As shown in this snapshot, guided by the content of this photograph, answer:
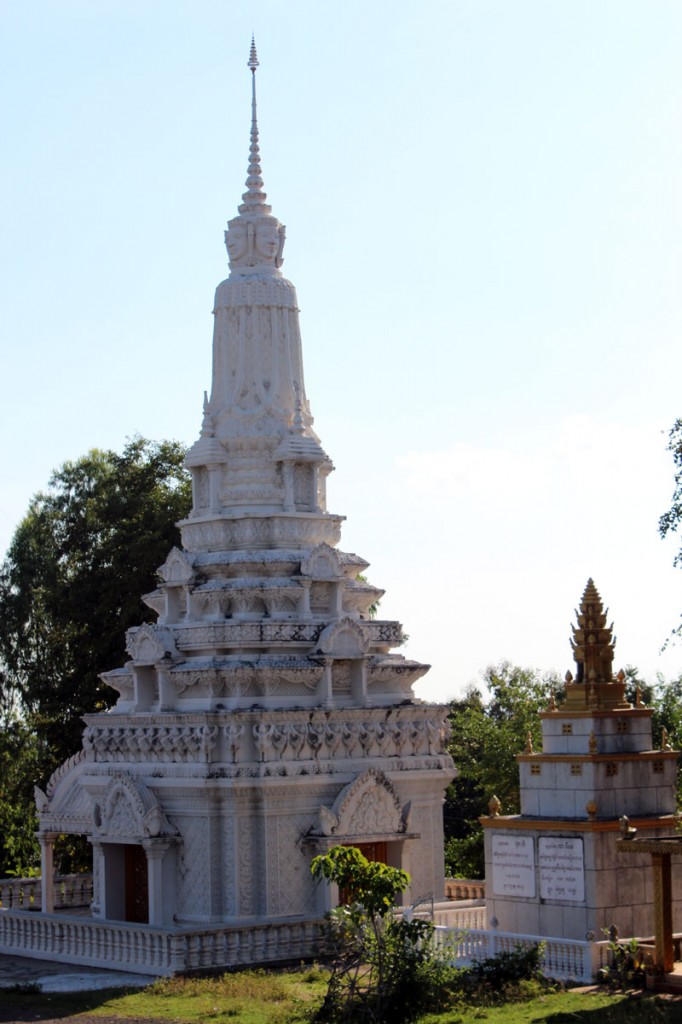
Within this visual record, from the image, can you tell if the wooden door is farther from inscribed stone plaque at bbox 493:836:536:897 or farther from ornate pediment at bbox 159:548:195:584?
inscribed stone plaque at bbox 493:836:536:897

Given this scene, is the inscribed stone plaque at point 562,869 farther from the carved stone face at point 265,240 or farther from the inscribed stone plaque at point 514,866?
the carved stone face at point 265,240

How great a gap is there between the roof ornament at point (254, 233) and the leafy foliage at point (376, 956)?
1559cm

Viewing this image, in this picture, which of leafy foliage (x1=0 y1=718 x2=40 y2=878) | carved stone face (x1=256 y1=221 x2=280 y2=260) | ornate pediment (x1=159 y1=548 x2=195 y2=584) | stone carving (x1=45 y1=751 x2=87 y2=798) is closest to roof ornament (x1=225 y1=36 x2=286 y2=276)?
carved stone face (x1=256 y1=221 x2=280 y2=260)

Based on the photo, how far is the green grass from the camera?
24.6 meters

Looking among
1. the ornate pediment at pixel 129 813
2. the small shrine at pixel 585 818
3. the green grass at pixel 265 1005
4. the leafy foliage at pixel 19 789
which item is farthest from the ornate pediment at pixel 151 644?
the leafy foliage at pixel 19 789

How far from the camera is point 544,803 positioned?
29500 mm

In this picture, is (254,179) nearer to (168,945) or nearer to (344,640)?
(344,640)

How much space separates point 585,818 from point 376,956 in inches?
184

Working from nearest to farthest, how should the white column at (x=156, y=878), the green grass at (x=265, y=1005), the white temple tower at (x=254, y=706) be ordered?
the green grass at (x=265, y=1005)
the white temple tower at (x=254, y=706)
the white column at (x=156, y=878)

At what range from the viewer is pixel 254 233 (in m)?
38.3

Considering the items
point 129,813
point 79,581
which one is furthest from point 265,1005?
point 79,581

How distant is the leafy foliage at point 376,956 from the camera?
84.0ft

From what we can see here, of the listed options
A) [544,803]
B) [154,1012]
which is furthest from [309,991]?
[544,803]

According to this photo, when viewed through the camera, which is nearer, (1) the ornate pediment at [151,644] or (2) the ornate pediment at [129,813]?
(2) the ornate pediment at [129,813]
